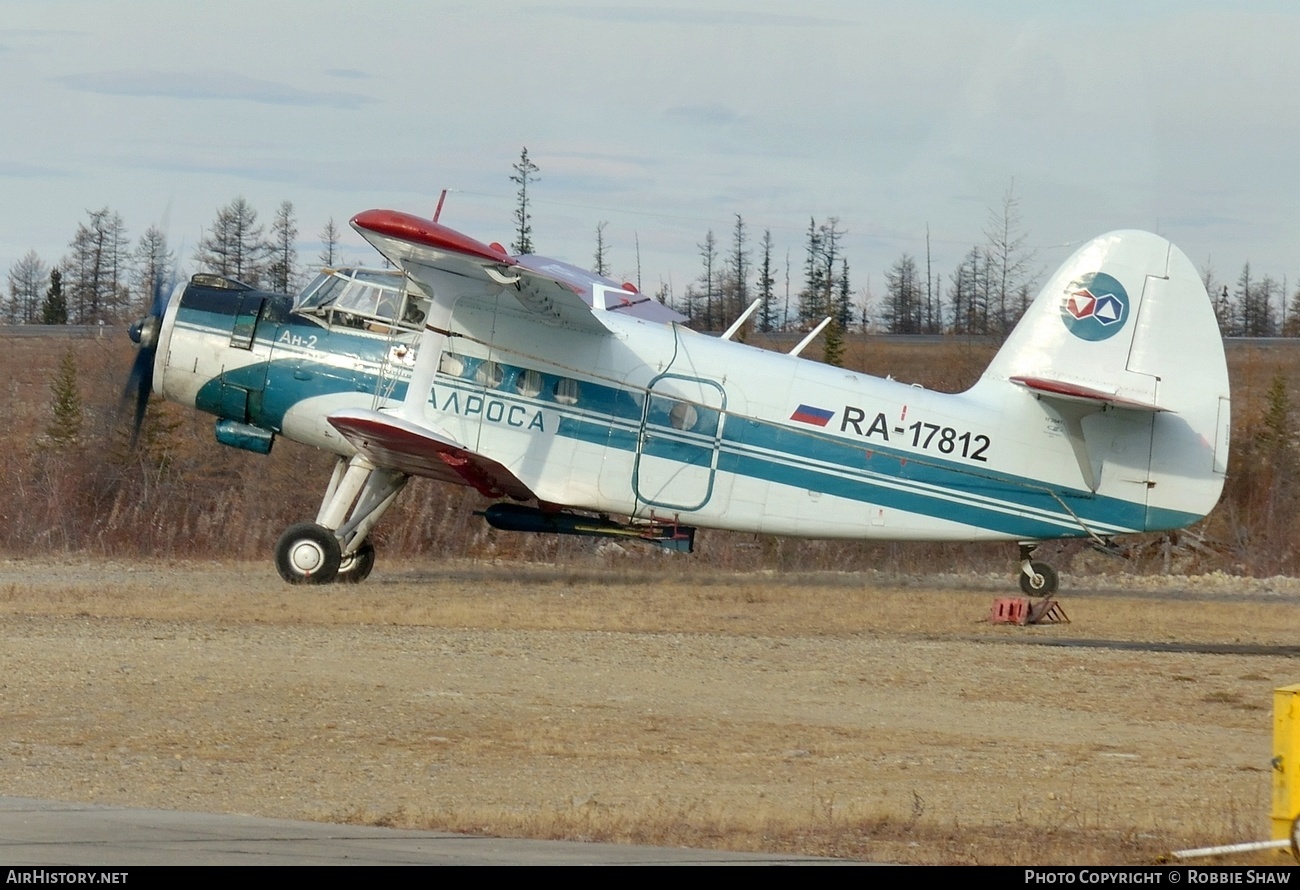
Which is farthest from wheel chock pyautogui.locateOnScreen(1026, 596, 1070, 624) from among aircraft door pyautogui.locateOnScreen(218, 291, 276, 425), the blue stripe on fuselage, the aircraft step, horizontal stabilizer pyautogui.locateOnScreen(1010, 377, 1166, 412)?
aircraft door pyautogui.locateOnScreen(218, 291, 276, 425)

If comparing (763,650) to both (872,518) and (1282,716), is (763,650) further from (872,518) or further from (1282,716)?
(1282,716)

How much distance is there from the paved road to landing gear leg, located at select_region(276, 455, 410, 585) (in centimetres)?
1031

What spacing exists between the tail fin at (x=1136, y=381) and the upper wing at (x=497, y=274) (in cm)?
460

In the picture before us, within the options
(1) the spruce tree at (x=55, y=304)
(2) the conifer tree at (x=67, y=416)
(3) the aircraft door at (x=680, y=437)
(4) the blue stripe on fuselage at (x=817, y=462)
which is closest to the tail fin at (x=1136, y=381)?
(4) the blue stripe on fuselage at (x=817, y=462)

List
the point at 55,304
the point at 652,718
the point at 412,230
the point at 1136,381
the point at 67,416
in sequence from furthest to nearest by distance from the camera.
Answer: the point at 55,304 → the point at 67,416 → the point at 1136,381 → the point at 412,230 → the point at 652,718

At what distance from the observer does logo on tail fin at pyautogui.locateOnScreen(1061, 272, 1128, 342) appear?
55.8ft

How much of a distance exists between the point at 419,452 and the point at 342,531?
1.84m

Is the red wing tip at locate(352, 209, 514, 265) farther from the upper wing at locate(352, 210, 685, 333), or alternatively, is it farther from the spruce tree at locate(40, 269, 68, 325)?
the spruce tree at locate(40, 269, 68, 325)

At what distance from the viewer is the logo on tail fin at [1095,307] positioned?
17.0m

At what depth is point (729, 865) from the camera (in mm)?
5832

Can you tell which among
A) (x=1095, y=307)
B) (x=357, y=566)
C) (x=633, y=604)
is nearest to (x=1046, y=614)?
(x=1095, y=307)

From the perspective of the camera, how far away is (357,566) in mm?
18047

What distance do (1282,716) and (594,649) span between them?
737cm

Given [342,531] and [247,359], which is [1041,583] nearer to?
[342,531]
